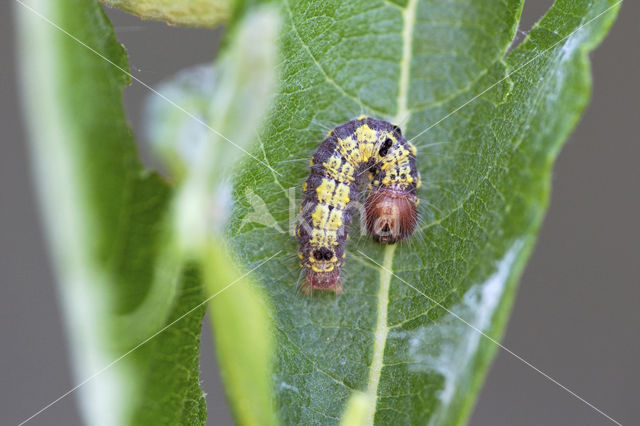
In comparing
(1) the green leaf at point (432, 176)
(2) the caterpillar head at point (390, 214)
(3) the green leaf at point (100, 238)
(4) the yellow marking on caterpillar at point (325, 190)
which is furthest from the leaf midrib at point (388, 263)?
(4) the yellow marking on caterpillar at point (325, 190)

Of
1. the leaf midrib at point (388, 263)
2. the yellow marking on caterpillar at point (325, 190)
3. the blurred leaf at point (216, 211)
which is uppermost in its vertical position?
the yellow marking on caterpillar at point (325, 190)

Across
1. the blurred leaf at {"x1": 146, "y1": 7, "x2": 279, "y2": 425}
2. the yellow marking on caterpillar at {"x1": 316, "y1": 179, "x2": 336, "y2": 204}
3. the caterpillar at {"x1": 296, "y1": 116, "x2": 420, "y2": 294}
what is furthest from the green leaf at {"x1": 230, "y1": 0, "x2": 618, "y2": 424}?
the yellow marking on caterpillar at {"x1": 316, "y1": 179, "x2": 336, "y2": 204}

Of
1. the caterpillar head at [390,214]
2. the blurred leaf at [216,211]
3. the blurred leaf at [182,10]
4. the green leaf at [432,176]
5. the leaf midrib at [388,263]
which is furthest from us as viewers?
the caterpillar head at [390,214]

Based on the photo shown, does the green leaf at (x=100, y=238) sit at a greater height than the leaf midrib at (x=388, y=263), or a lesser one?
lesser

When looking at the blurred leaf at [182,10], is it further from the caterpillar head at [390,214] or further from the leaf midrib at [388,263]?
the caterpillar head at [390,214]

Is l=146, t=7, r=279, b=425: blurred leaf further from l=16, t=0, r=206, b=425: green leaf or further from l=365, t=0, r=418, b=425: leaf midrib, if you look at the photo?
l=365, t=0, r=418, b=425: leaf midrib

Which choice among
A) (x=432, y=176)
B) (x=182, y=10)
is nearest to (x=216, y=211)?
(x=182, y=10)
